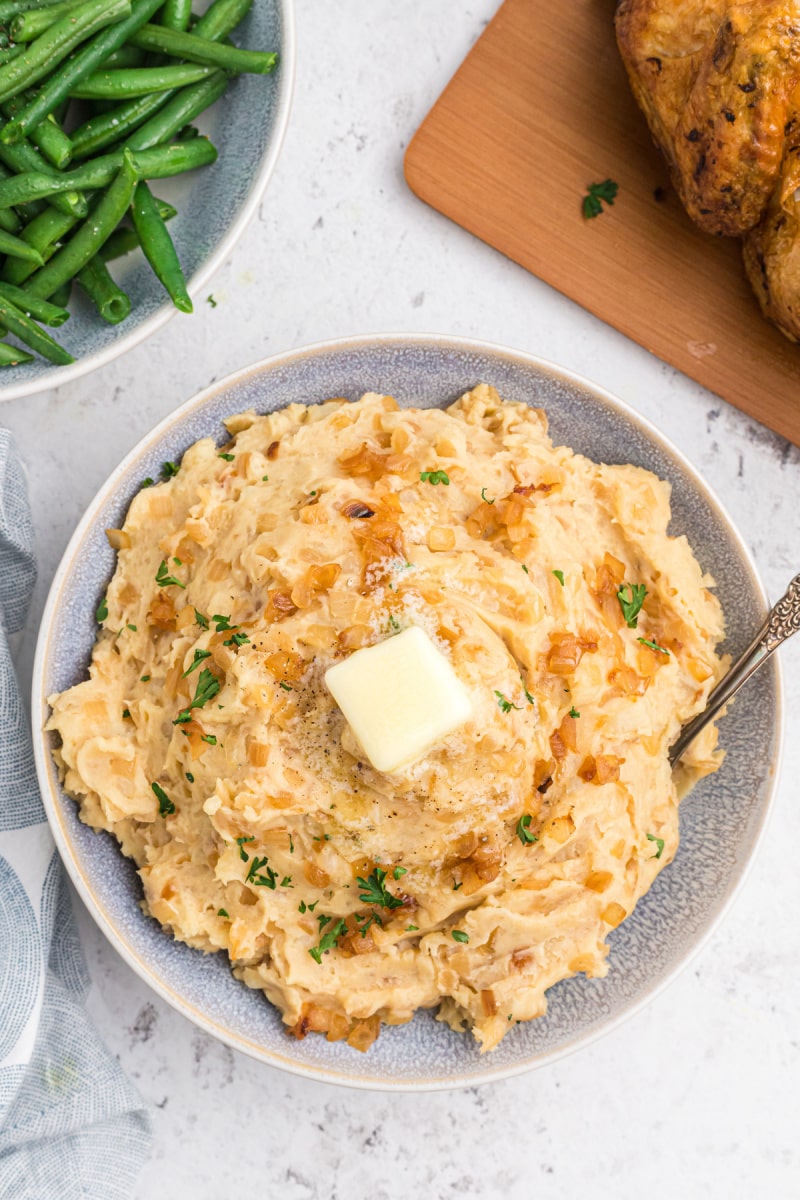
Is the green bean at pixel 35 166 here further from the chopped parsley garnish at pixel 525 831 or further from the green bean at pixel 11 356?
the chopped parsley garnish at pixel 525 831

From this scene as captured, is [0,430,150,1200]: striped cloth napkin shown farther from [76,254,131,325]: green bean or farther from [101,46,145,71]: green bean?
[101,46,145,71]: green bean

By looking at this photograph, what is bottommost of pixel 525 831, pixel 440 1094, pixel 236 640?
pixel 440 1094

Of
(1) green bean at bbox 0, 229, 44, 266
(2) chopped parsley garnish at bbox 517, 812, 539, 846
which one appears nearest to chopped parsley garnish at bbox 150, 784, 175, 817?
(2) chopped parsley garnish at bbox 517, 812, 539, 846

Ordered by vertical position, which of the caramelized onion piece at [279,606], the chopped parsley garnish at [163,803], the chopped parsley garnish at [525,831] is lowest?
the chopped parsley garnish at [163,803]

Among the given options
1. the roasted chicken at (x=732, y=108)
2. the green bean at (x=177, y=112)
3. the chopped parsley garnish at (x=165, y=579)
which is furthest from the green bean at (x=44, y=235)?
the roasted chicken at (x=732, y=108)

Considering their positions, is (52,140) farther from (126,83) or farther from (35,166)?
(126,83)

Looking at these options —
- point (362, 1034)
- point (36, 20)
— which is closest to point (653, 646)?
point (362, 1034)

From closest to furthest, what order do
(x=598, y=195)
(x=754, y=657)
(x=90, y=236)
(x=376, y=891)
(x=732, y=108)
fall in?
(x=376, y=891) → (x=732, y=108) → (x=754, y=657) → (x=90, y=236) → (x=598, y=195)
